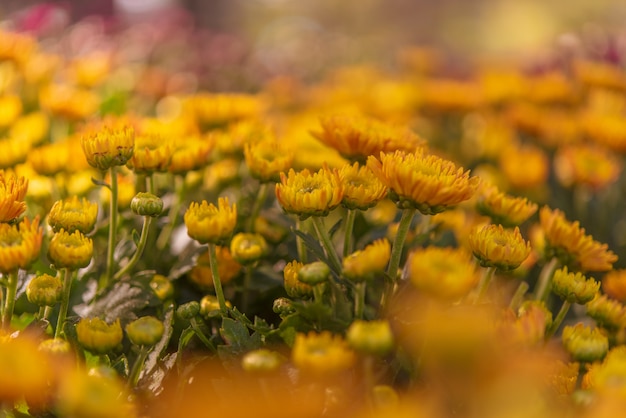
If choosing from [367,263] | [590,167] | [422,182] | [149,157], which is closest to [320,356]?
[367,263]

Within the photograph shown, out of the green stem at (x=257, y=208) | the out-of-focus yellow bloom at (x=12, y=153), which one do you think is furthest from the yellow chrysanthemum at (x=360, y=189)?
the out-of-focus yellow bloom at (x=12, y=153)

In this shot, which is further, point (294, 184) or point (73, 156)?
point (73, 156)

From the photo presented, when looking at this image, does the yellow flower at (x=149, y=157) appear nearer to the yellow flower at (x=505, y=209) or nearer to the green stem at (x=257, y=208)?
the green stem at (x=257, y=208)

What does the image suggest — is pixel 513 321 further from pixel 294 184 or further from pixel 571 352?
pixel 294 184

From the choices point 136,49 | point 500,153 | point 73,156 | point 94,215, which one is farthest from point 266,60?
point 94,215

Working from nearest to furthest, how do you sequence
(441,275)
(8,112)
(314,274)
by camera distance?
1. (441,275)
2. (314,274)
3. (8,112)

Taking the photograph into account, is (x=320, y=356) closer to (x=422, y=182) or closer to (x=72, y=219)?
(x=422, y=182)
